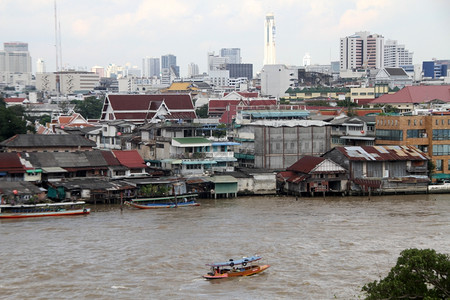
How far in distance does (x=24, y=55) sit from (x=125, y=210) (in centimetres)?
15292

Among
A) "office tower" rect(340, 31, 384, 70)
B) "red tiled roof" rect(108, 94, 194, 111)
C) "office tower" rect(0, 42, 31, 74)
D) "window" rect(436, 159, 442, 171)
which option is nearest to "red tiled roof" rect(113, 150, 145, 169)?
"window" rect(436, 159, 442, 171)

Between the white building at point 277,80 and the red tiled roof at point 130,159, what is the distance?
173 feet

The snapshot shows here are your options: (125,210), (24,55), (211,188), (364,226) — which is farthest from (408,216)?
(24,55)

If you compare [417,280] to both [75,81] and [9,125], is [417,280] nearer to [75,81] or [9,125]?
[9,125]

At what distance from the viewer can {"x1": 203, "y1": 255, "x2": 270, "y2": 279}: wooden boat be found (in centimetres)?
1599

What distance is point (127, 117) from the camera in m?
42.2

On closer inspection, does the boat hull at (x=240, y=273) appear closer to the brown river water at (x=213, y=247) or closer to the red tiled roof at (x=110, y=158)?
the brown river water at (x=213, y=247)

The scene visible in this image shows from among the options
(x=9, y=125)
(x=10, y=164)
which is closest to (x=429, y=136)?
(x=10, y=164)

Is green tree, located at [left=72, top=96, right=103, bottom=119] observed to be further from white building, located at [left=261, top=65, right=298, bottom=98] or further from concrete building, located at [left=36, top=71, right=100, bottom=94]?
concrete building, located at [left=36, top=71, right=100, bottom=94]

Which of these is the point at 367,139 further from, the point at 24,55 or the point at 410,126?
the point at 24,55

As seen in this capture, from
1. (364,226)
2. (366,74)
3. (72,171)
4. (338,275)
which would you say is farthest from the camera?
(366,74)

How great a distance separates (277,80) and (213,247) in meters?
64.3

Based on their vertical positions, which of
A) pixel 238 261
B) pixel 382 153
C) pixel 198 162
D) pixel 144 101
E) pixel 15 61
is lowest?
pixel 238 261

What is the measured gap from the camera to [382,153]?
96.0ft
